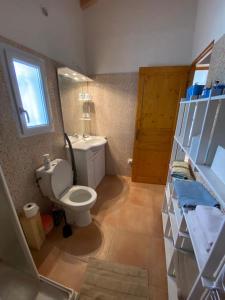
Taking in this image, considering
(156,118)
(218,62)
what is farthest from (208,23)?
(156,118)

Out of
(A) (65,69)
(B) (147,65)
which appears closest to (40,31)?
(A) (65,69)

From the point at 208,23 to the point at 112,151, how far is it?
7.06 feet

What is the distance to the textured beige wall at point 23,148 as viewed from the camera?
1.20 metres

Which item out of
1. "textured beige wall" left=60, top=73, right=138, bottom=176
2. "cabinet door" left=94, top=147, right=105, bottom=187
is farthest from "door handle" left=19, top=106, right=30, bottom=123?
"cabinet door" left=94, top=147, right=105, bottom=187

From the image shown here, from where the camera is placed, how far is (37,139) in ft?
5.11

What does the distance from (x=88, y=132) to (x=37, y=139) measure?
4.25 feet

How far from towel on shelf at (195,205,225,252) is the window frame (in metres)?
1.56

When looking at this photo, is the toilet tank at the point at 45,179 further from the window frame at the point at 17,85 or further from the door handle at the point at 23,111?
the door handle at the point at 23,111

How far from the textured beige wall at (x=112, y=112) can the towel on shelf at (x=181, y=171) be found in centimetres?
124

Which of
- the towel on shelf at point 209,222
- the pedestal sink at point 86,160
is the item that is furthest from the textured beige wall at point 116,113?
the towel on shelf at point 209,222

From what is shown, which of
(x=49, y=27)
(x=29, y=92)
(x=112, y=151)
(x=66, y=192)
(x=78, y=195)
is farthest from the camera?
(x=112, y=151)

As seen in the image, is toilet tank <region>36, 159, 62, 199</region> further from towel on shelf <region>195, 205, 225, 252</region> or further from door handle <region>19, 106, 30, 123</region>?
towel on shelf <region>195, 205, 225, 252</region>

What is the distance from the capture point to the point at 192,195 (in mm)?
1060

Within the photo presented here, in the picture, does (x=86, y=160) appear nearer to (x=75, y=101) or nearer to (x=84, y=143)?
(x=84, y=143)
